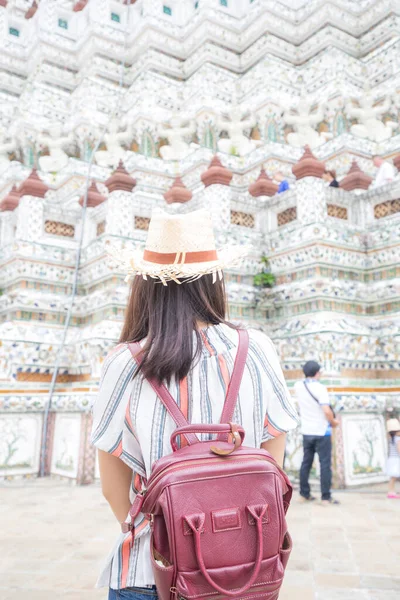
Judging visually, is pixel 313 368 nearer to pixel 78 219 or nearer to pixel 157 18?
pixel 78 219

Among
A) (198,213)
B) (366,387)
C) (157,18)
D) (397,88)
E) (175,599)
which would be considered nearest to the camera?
(175,599)

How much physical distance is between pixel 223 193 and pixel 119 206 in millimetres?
1431

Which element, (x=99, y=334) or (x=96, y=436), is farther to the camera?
(x=99, y=334)

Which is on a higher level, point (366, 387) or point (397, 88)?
point (397, 88)

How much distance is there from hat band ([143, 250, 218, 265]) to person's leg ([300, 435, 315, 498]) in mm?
3868

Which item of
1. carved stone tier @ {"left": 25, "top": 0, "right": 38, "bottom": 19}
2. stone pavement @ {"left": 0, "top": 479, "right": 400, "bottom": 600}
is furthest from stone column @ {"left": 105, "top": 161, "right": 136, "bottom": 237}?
carved stone tier @ {"left": 25, "top": 0, "right": 38, "bottom": 19}

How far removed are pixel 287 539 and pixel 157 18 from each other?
15.9 meters

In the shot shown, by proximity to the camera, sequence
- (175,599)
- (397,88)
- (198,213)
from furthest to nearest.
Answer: (397,88) < (198,213) < (175,599)

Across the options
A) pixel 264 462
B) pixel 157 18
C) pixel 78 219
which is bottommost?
pixel 264 462

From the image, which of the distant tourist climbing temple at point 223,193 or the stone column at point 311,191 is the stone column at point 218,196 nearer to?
the distant tourist climbing temple at point 223,193

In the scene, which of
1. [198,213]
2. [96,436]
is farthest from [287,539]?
[198,213]

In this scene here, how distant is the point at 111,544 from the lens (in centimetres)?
353

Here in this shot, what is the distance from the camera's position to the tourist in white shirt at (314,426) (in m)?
4.96

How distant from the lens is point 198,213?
158 cm
